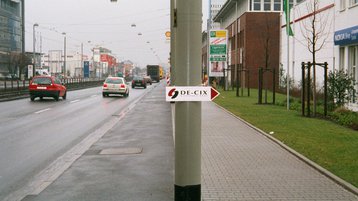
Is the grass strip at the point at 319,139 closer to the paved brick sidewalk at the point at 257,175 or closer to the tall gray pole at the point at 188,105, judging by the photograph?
the paved brick sidewalk at the point at 257,175

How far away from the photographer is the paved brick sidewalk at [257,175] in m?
7.13

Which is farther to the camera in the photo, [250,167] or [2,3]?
[2,3]

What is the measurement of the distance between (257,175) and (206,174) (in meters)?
0.84

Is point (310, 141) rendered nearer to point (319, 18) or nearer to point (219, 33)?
point (319, 18)

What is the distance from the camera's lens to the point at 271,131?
15078 mm

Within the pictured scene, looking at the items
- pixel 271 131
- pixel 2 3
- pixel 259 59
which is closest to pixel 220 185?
pixel 271 131

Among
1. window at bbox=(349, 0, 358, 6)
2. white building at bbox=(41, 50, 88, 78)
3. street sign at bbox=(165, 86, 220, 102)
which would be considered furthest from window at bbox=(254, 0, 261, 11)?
white building at bbox=(41, 50, 88, 78)

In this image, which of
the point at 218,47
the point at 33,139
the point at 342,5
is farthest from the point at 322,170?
the point at 218,47

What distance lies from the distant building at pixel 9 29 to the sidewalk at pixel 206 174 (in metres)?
89.9

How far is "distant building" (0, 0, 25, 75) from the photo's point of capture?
103363 mm

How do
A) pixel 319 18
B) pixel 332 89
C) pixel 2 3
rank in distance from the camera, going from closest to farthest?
pixel 332 89, pixel 319 18, pixel 2 3

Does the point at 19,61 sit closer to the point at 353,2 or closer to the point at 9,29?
the point at 9,29

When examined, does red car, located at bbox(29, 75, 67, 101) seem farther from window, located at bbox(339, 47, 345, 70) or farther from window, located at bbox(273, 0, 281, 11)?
window, located at bbox(273, 0, 281, 11)

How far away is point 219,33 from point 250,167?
1158 inches
